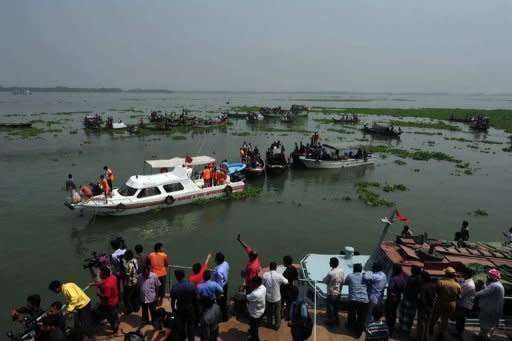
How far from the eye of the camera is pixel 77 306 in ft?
20.3

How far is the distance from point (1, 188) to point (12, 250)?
35.1 feet

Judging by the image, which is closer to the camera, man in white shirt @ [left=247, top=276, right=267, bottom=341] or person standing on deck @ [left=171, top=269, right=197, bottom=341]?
person standing on deck @ [left=171, top=269, right=197, bottom=341]

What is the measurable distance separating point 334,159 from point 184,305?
2397cm

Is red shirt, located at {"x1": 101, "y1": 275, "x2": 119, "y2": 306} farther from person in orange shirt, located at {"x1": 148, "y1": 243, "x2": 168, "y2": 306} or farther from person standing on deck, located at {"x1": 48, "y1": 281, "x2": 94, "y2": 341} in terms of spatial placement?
person in orange shirt, located at {"x1": 148, "y1": 243, "x2": 168, "y2": 306}

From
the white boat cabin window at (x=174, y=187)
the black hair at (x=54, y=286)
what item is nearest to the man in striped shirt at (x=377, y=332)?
the black hair at (x=54, y=286)

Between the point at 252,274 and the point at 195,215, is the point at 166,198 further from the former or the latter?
the point at 252,274

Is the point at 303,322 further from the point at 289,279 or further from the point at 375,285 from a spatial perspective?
the point at 375,285

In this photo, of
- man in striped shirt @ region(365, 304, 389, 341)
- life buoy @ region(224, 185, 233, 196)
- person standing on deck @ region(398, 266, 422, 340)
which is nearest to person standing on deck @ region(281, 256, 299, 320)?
man in striped shirt @ region(365, 304, 389, 341)

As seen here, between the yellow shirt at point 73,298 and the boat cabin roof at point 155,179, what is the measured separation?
36.4 ft

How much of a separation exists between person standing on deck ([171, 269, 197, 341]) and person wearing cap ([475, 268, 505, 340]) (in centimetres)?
563

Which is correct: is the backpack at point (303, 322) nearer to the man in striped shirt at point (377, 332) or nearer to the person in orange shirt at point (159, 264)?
the man in striped shirt at point (377, 332)

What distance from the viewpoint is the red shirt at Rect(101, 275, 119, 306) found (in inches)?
262

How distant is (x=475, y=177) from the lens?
26.8 meters

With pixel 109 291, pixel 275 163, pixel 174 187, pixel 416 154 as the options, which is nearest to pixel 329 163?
pixel 275 163
